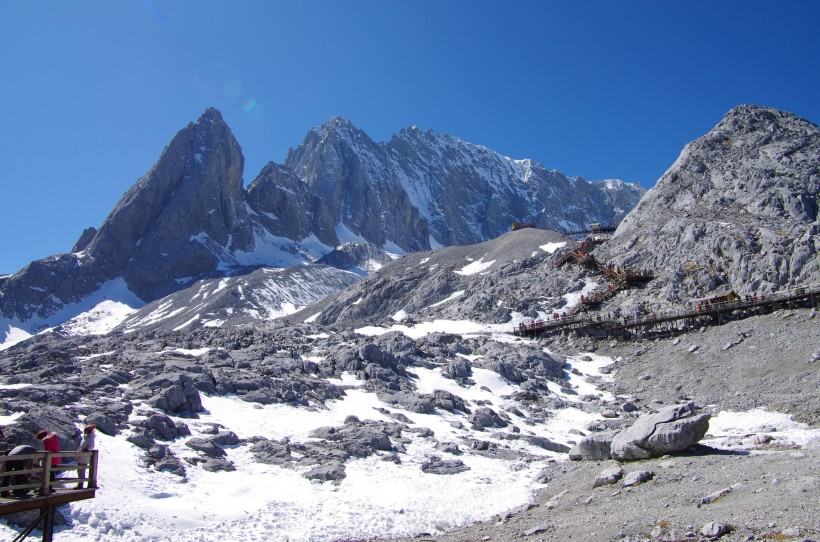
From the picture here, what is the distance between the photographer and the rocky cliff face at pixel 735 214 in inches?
2136

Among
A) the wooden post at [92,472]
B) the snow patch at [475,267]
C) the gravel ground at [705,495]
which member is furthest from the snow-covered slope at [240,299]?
the wooden post at [92,472]

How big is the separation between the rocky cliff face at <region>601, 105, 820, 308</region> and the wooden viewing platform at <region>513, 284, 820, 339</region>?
14.0 ft

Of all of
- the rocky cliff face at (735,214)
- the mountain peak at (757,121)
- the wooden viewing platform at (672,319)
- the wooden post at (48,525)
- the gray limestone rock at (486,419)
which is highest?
the mountain peak at (757,121)

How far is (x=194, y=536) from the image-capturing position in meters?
14.4

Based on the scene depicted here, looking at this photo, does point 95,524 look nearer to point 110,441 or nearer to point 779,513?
point 110,441

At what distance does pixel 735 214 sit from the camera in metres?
66.6

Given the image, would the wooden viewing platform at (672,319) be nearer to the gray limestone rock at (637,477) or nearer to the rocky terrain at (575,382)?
the rocky terrain at (575,382)

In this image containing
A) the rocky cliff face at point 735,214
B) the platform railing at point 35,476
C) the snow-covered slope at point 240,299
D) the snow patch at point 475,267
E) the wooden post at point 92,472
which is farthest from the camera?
the snow-covered slope at point 240,299

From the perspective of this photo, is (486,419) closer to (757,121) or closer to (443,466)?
(443,466)

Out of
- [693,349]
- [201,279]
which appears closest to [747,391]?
[693,349]

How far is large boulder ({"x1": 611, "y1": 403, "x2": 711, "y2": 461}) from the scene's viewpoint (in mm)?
18859

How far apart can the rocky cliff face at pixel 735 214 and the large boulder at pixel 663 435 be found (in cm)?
3922

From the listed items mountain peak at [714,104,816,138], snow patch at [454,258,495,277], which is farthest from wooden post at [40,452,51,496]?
mountain peak at [714,104,816,138]

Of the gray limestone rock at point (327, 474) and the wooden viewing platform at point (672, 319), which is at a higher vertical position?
the wooden viewing platform at point (672, 319)
